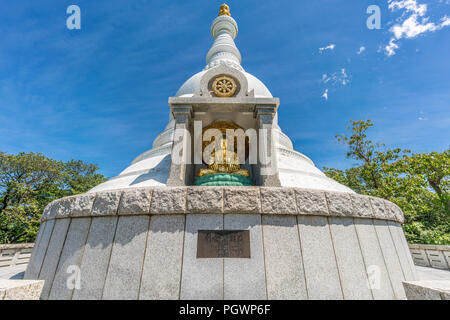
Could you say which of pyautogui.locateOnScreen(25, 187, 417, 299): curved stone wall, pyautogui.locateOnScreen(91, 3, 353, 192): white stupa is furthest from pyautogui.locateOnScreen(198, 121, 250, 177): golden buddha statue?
pyautogui.locateOnScreen(25, 187, 417, 299): curved stone wall

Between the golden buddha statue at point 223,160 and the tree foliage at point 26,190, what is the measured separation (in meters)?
23.0

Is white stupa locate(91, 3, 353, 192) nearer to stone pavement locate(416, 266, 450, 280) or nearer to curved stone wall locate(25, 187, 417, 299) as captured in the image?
curved stone wall locate(25, 187, 417, 299)

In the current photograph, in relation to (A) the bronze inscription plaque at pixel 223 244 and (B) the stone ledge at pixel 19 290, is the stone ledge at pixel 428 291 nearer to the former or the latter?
(A) the bronze inscription plaque at pixel 223 244

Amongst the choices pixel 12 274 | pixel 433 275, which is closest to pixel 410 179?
pixel 433 275

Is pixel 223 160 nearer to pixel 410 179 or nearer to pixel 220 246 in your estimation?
pixel 220 246

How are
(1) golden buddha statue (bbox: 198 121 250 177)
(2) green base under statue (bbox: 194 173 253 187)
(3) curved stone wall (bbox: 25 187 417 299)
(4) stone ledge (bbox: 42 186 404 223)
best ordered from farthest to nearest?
1. (1) golden buddha statue (bbox: 198 121 250 177)
2. (2) green base under statue (bbox: 194 173 253 187)
3. (4) stone ledge (bbox: 42 186 404 223)
4. (3) curved stone wall (bbox: 25 187 417 299)

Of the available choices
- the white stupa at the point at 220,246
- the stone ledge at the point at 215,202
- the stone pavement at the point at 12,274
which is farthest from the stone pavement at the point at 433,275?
the stone pavement at the point at 12,274

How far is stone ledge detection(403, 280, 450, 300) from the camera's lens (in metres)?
2.74

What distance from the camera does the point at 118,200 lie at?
440 cm

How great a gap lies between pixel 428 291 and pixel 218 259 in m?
3.20

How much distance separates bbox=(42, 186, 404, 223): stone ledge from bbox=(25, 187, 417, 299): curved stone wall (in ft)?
0.07
